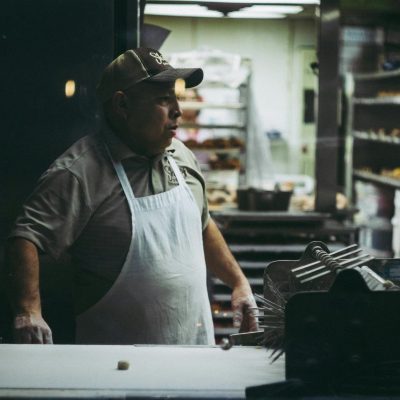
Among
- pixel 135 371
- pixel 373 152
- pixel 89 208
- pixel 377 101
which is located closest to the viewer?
pixel 135 371

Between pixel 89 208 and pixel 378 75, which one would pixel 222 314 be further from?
→ pixel 378 75

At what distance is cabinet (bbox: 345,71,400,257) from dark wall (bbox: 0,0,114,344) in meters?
5.37

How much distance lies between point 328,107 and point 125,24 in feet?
6.80

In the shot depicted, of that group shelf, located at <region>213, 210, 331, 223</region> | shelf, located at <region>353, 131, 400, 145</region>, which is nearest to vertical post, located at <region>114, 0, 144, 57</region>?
shelf, located at <region>213, 210, 331, 223</region>

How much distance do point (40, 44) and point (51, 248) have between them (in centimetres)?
89

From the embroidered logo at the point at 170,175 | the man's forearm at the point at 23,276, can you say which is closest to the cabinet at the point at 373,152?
the embroidered logo at the point at 170,175

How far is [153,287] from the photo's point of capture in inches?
103

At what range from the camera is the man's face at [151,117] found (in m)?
2.75

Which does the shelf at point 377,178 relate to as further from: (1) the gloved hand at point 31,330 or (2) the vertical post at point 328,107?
(1) the gloved hand at point 31,330

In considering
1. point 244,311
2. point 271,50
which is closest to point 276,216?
point 244,311

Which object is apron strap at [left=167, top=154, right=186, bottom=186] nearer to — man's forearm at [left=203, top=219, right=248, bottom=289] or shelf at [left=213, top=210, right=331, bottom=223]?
man's forearm at [left=203, top=219, right=248, bottom=289]

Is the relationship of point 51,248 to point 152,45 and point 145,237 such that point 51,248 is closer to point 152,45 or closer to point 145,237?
point 145,237

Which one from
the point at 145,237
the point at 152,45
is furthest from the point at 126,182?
the point at 152,45

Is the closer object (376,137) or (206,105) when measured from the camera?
(206,105)
